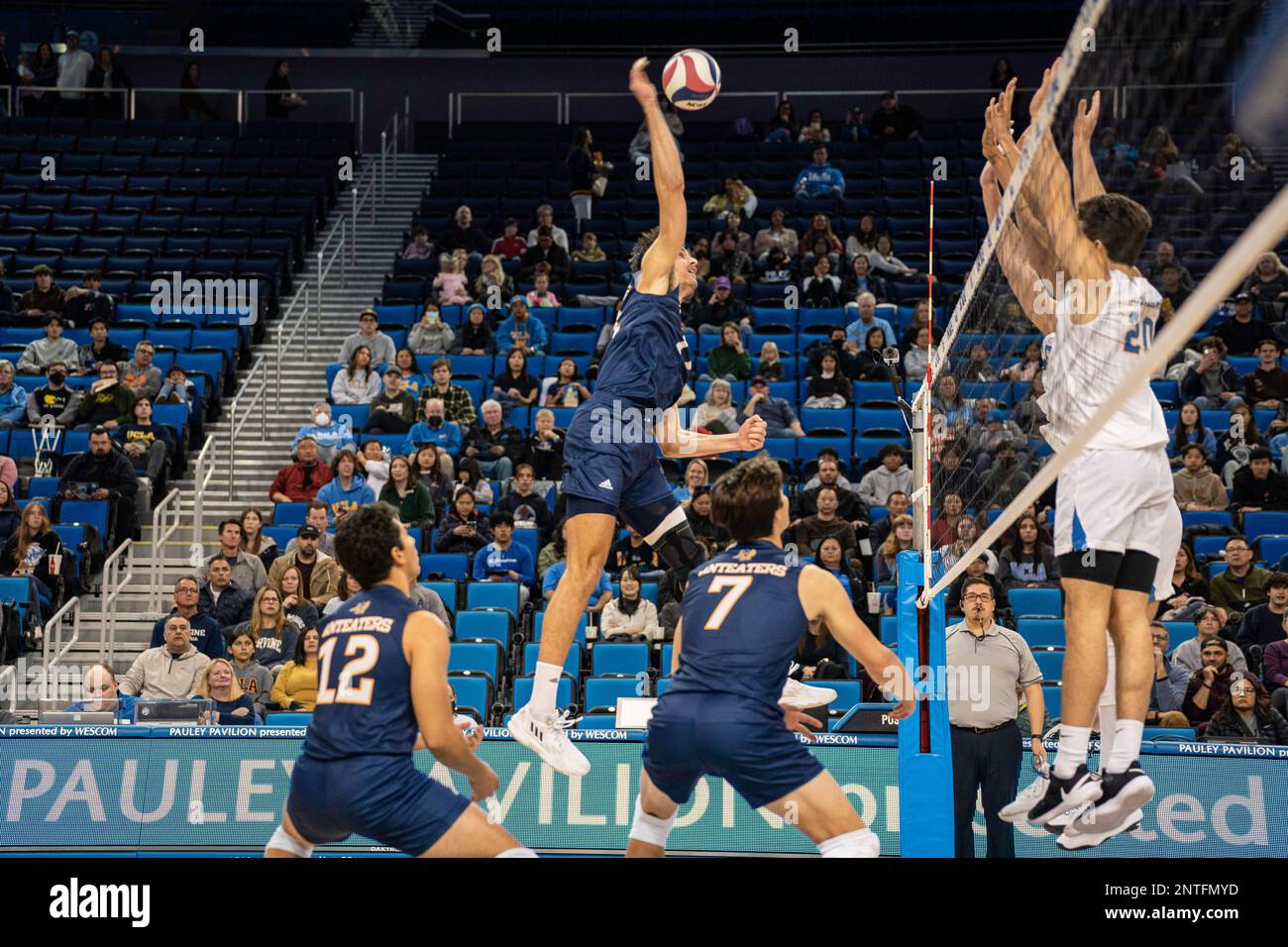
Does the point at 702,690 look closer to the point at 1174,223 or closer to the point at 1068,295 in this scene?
the point at 1068,295

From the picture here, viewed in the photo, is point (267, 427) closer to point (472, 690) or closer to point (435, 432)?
point (435, 432)

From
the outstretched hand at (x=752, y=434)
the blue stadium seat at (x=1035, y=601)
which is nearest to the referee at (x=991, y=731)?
the outstretched hand at (x=752, y=434)

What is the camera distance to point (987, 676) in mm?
9016

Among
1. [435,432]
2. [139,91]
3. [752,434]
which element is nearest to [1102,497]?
[752,434]

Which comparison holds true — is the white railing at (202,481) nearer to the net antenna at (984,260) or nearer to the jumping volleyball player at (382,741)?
the net antenna at (984,260)

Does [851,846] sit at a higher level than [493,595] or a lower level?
lower

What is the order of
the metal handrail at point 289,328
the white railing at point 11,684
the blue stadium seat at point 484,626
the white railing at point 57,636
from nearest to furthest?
the white railing at point 11,684
the blue stadium seat at point 484,626
the white railing at point 57,636
the metal handrail at point 289,328

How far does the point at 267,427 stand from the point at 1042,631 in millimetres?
9754

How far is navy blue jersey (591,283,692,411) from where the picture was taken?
7207mm

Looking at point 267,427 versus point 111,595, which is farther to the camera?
point 267,427

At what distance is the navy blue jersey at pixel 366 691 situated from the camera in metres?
5.61

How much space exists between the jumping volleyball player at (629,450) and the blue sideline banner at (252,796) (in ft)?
7.52

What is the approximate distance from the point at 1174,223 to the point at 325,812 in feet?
A: 31.1

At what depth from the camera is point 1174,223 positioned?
12508mm
